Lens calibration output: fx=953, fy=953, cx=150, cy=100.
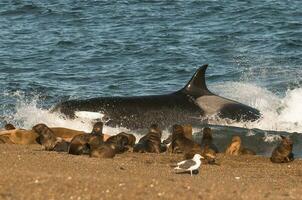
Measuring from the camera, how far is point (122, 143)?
581 inches

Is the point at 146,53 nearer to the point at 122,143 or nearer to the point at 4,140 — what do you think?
the point at 4,140

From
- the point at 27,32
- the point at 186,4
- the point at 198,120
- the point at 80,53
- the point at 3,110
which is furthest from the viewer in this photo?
the point at 186,4

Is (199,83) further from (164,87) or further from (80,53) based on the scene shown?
(80,53)

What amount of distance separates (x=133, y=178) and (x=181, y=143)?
164 inches

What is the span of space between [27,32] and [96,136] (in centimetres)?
2281

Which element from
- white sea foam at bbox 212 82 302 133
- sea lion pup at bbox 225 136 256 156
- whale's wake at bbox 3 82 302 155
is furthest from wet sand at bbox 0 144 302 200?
white sea foam at bbox 212 82 302 133

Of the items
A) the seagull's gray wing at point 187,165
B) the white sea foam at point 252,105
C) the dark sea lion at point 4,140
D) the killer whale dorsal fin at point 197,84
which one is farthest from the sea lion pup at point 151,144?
the seagull's gray wing at point 187,165

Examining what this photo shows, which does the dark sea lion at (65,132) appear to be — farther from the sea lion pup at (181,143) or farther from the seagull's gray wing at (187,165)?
the seagull's gray wing at (187,165)

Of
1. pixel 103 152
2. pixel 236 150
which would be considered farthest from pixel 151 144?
pixel 103 152

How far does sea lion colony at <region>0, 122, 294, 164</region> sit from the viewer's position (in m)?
13.7

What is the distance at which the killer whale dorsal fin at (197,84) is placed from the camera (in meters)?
17.9

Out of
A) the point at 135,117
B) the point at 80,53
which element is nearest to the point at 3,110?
the point at 135,117

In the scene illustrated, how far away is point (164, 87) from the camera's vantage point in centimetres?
2522

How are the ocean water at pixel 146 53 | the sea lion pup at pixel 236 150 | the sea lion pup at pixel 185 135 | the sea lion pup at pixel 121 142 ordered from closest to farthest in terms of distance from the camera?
the sea lion pup at pixel 121 142
the sea lion pup at pixel 236 150
the sea lion pup at pixel 185 135
the ocean water at pixel 146 53
